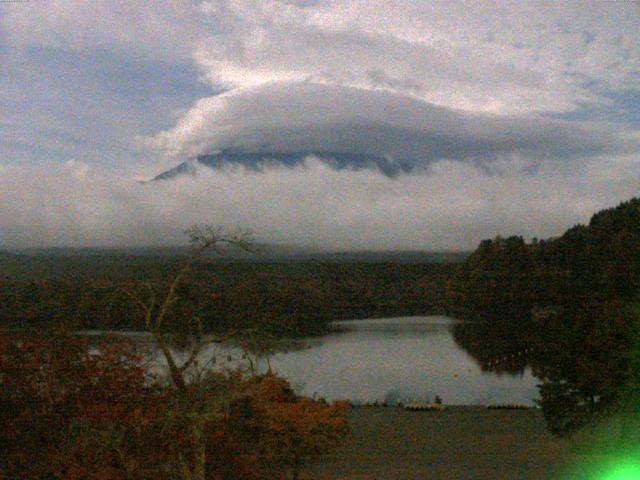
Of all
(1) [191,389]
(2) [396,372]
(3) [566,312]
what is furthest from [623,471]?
(2) [396,372]

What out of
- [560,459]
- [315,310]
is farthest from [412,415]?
[315,310]

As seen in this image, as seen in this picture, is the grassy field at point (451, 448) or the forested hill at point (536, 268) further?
the forested hill at point (536, 268)

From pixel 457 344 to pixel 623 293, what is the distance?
44.0 meters

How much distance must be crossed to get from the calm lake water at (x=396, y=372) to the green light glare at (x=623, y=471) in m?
9.92

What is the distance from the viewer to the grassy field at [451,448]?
18000 millimetres

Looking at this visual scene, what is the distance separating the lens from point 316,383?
42.0 m

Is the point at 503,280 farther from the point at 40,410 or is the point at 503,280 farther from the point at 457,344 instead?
the point at 40,410

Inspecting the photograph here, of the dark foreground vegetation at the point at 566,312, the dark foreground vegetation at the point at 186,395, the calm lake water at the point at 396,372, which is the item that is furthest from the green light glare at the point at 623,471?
the calm lake water at the point at 396,372

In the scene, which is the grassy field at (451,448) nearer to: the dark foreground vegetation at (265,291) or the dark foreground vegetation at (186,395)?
the dark foreground vegetation at (186,395)

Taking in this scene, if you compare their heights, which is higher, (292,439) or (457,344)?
(292,439)

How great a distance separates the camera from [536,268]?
82.4 m

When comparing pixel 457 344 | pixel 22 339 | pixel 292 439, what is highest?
pixel 22 339

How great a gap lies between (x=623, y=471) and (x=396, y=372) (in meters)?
33.1

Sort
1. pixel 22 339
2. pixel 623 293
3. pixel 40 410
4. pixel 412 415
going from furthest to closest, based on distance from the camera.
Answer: pixel 412 415
pixel 623 293
pixel 22 339
pixel 40 410
